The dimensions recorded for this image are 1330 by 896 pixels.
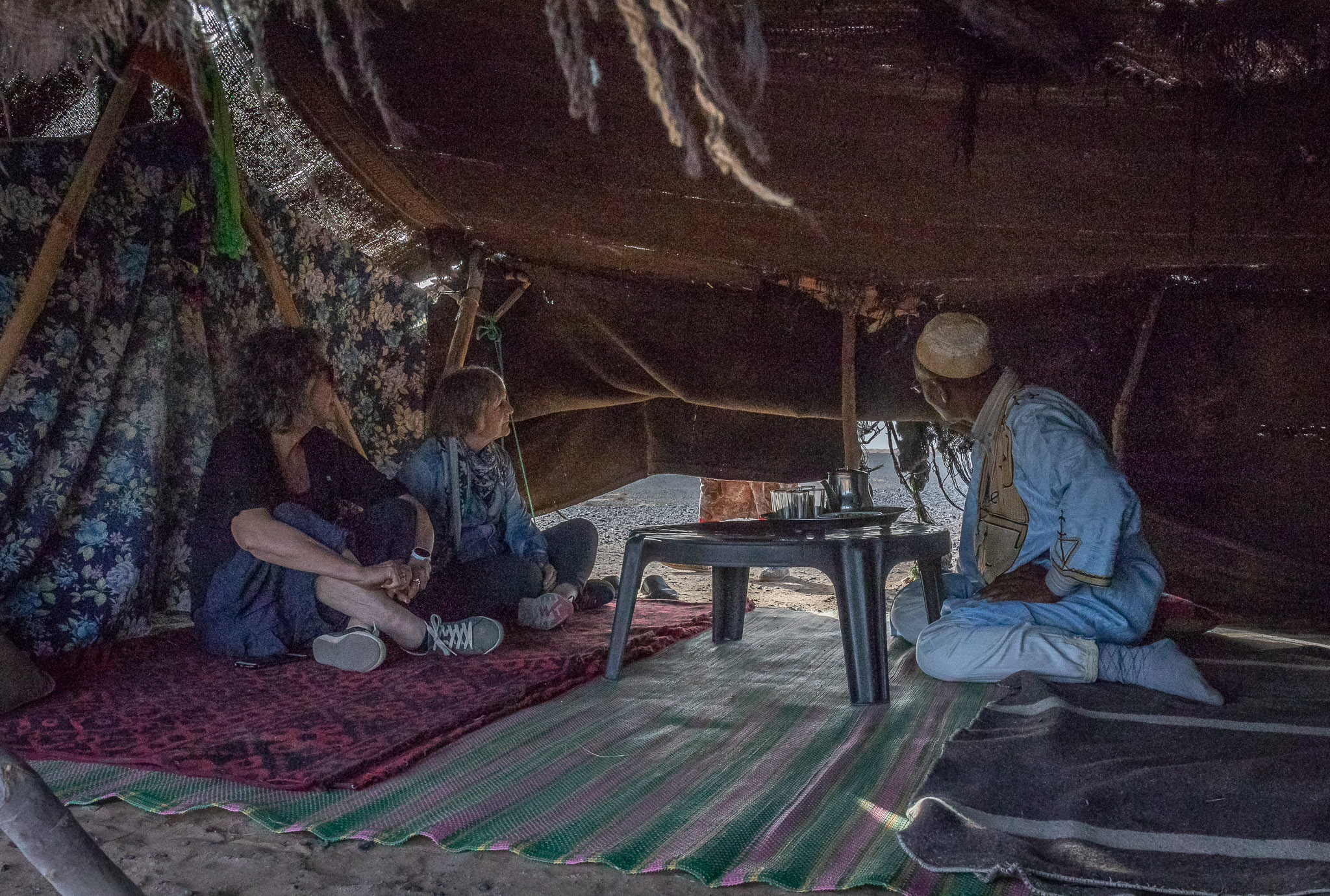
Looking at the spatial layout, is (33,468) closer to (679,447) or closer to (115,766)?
(115,766)

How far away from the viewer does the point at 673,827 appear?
1.66m

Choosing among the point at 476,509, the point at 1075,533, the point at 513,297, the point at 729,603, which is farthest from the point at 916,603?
the point at 513,297

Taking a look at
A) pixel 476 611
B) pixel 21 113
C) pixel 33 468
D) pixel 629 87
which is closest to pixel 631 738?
pixel 476 611

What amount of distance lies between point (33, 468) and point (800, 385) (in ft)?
10.5

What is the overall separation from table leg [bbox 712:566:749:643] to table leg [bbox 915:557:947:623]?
0.60 metres

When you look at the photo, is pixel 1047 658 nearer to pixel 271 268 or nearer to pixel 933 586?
pixel 933 586

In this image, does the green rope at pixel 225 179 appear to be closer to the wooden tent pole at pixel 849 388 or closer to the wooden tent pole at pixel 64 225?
the wooden tent pole at pixel 64 225

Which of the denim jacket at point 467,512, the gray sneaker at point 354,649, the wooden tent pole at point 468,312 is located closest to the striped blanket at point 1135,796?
the gray sneaker at point 354,649

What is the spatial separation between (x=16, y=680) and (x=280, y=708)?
0.65 m

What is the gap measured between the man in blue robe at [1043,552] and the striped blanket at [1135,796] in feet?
0.51

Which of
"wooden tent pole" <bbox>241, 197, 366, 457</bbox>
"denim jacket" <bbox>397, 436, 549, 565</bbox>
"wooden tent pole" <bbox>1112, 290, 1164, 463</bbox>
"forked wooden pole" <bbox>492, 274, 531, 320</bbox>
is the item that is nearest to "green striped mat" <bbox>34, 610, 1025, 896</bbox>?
"denim jacket" <bbox>397, 436, 549, 565</bbox>

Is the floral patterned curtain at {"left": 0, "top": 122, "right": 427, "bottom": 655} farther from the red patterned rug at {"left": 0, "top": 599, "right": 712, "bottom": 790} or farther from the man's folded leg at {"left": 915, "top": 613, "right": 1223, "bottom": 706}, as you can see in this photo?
the man's folded leg at {"left": 915, "top": 613, "right": 1223, "bottom": 706}

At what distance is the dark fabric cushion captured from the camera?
7.77 ft

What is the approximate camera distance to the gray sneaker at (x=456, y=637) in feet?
10.3
